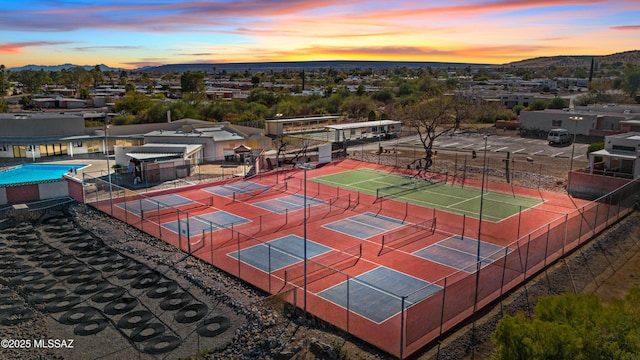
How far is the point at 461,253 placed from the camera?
24.9m

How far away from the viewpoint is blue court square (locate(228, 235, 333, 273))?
2367 centimetres

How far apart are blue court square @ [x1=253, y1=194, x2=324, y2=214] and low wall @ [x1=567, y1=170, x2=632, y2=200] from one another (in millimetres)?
18905

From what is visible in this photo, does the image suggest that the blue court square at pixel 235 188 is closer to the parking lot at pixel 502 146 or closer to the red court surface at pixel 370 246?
the red court surface at pixel 370 246

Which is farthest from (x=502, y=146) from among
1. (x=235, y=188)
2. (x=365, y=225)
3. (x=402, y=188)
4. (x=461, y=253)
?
(x=461, y=253)

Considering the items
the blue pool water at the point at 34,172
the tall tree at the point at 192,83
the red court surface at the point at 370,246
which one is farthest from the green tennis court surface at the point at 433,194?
the tall tree at the point at 192,83

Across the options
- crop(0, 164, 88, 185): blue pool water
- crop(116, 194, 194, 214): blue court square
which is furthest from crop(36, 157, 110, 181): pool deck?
crop(116, 194, 194, 214): blue court square

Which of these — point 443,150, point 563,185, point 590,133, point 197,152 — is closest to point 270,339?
point 563,185

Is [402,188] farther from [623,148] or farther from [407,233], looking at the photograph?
[623,148]

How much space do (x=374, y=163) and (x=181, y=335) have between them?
118 ft

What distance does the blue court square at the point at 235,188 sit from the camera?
3850 centimetres

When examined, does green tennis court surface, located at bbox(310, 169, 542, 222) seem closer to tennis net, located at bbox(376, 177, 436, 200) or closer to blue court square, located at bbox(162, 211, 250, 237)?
tennis net, located at bbox(376, 177, 436, 200)

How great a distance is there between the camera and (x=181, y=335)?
17.0 m

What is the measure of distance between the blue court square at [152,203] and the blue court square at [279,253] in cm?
757

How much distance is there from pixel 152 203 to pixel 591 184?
3125 centimetres
